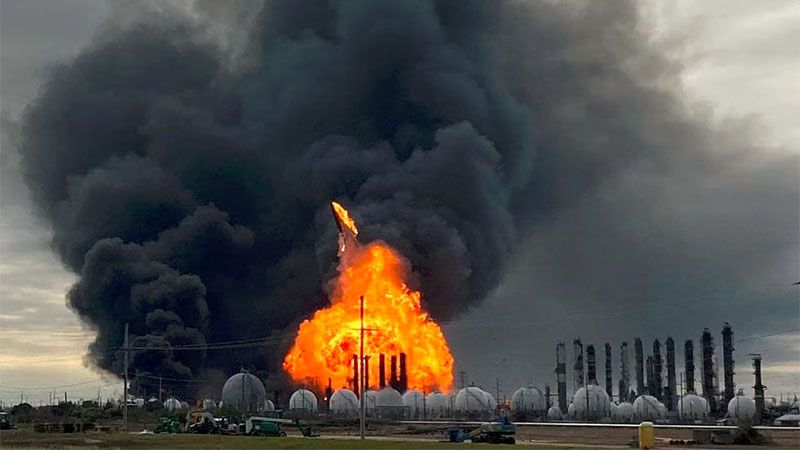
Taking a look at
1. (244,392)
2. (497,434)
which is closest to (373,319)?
(244,392)

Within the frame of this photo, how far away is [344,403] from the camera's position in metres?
138

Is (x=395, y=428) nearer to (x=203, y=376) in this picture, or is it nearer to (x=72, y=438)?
(x=72, y=438)

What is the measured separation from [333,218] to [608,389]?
188ft

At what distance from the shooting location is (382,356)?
141 meters

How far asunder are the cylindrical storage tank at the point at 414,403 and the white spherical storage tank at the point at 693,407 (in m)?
37.1

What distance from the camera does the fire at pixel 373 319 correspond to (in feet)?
435

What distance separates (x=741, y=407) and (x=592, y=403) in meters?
20.7

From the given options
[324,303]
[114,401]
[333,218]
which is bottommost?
[114,401]

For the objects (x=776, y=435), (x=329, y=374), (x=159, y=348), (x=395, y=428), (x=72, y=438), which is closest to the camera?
(x=72, y=438)

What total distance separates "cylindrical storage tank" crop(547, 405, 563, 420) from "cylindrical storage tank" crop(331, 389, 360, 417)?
28.8 m

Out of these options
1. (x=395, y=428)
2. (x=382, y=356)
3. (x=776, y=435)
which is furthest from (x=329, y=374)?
(x=776, y=435)

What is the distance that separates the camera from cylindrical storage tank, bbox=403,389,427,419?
468 feet

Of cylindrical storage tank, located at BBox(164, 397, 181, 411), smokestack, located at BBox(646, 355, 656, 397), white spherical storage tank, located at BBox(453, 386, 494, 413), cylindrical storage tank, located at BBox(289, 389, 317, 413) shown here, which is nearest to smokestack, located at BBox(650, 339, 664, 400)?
smokestack, located at BBox(646, 355, 656, 397)

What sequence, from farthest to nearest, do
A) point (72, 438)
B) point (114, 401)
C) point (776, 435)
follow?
point (114, 401) → point (776, 435) → point (72, 438)
